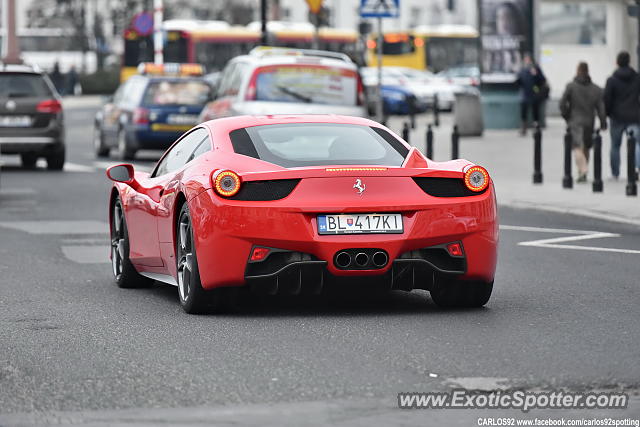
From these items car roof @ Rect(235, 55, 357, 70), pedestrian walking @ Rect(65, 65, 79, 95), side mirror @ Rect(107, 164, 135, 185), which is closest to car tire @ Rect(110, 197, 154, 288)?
side mirror @ Rect(107, 164, 135, 185)

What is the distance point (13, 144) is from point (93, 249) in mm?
12896

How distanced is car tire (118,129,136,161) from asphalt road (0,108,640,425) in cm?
1687

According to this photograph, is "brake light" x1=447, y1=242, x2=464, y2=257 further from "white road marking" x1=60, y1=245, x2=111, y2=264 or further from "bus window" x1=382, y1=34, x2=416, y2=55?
"bus window" x1=382, y1=34, x2=416, y2=55

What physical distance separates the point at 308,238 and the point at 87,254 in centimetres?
504

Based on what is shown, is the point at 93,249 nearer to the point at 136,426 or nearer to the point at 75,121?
the point at 136,426

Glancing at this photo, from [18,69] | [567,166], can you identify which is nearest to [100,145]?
[18,69]

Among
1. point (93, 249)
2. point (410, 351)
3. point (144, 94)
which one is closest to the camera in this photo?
point (410, 351)

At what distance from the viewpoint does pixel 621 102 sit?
22.7 meters

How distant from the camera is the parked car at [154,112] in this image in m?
29.8

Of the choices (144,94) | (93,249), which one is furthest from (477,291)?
(144,94)

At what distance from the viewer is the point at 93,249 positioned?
14.4 metres

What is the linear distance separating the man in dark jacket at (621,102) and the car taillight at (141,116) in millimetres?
9627

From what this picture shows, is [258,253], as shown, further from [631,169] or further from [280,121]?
[631,169]

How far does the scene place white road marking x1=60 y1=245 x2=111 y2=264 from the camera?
44.1ft
